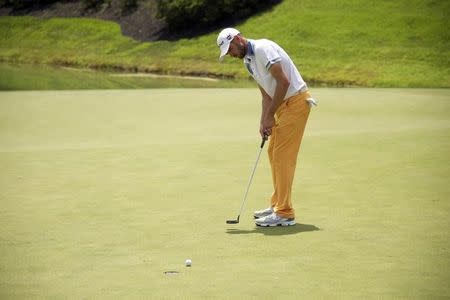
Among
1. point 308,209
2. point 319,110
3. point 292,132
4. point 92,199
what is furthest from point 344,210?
point 319,110

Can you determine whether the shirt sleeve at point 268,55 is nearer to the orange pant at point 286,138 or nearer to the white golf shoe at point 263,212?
the orange pant at point 286,138

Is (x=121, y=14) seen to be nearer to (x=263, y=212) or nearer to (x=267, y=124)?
(x=263, y=212)

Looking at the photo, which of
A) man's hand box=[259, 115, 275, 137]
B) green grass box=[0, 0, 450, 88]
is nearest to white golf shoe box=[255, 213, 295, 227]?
man's hand box=[259, 115, 275, 137]

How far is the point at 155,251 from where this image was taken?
9.09m

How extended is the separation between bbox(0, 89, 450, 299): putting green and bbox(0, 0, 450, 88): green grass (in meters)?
23.3

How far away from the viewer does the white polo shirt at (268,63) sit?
9750 mm

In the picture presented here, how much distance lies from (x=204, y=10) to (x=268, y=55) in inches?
2044

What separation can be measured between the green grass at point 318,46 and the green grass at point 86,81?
3386mm

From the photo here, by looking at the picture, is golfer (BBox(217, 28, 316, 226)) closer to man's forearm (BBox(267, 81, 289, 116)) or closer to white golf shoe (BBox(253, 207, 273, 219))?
man's forearm (BBox(267, 81, 289, 116))

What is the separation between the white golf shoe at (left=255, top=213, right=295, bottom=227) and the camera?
33.4 feet

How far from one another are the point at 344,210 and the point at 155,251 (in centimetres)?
299

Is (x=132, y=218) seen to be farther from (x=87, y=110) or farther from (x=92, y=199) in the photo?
(x=87, y=110)

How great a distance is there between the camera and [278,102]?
984 centimetres

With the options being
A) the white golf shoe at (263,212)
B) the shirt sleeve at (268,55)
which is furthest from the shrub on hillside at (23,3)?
the shirt sleeve at (268,55)
